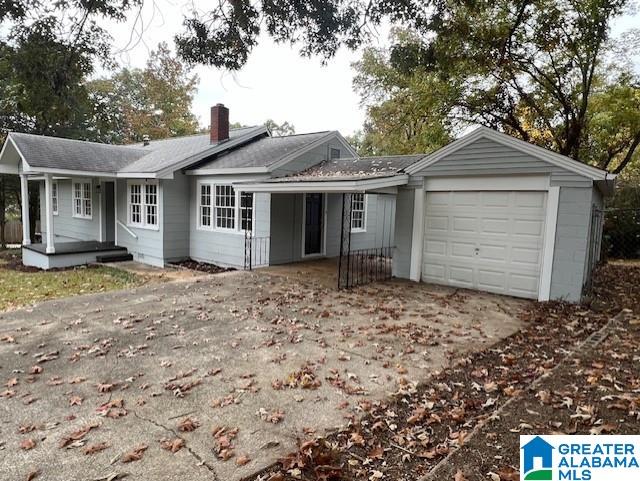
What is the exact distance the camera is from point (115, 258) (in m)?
14.1

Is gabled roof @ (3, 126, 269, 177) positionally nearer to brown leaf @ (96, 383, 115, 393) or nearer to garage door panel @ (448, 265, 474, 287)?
garage door panel @ (448, 265, 474, 287)

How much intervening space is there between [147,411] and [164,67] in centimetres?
3169

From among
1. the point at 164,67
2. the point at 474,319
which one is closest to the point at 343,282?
the point at 474,319

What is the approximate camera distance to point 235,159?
13047 mm

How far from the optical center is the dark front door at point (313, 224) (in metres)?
13.2

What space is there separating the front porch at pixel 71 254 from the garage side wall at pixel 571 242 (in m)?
13.1

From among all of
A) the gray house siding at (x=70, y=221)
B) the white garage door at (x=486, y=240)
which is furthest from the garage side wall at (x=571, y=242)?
the gray house siding at (x=70, y=221)

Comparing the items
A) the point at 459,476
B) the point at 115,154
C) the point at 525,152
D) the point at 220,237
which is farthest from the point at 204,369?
the point at 115,154

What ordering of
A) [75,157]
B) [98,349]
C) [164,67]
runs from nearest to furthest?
[98,349], [75,157], [164,67]

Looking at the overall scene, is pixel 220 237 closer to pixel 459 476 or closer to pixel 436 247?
pixel 436 247

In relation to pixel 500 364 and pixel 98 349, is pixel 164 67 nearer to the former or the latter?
pixel 98 349

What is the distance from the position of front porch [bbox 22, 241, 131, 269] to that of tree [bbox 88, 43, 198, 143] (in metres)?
17.4

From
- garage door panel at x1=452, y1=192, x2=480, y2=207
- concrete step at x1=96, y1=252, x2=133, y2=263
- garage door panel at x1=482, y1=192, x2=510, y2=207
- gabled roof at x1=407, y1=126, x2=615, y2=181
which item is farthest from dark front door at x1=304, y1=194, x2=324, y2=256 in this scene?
concrete step at x1=96, y1=252, x2=133, y2=263

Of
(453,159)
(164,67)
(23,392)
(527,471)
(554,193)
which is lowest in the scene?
(23,392)
